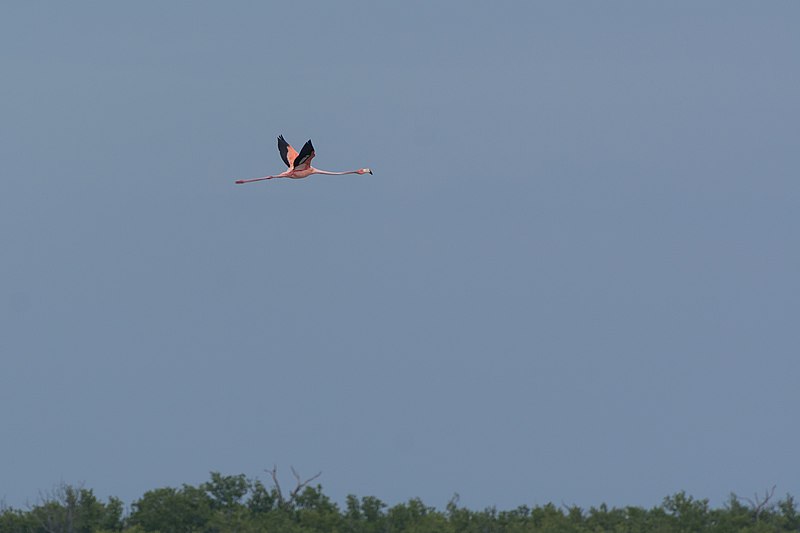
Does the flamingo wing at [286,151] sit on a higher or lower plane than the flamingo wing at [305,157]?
higher

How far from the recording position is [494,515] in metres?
71.8

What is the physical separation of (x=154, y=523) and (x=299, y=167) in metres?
24.8

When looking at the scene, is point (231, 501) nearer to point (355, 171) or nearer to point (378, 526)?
point (378, 526)

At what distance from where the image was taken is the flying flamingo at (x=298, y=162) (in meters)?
48.7

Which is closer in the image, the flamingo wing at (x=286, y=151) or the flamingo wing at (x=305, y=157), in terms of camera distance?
the flamingo wing at (x=305, y=157)

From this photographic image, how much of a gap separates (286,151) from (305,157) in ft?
8.73

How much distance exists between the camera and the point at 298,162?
4962 cm

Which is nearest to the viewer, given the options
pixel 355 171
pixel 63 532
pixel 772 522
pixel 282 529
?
pixel 355 171

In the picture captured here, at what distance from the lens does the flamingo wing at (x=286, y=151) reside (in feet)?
168

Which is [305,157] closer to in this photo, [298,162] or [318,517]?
[298,162]

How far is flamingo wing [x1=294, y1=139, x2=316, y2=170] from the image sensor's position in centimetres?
4825

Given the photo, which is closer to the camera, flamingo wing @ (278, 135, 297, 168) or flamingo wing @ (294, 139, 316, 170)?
flamingo wing @ (294, 139, 316, 170)

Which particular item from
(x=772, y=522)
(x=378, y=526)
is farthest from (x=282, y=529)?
(x=772, y=522)

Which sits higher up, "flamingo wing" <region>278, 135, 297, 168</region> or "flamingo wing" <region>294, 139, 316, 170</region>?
"flamingo wing" <region>278, 135, 297, 168</region>
